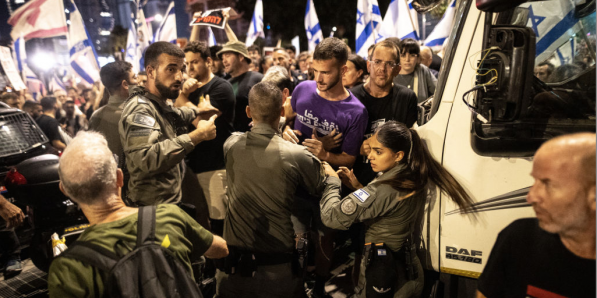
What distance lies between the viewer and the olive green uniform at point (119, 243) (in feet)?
5.04

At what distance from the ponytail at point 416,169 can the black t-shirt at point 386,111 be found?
989 mm

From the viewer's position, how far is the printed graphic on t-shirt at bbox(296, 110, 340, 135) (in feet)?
10.8

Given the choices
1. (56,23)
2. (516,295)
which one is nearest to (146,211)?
(516,295)

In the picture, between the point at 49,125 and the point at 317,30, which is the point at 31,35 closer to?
the point at 49,125

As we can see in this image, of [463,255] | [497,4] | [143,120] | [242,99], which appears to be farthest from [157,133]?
[497,4]

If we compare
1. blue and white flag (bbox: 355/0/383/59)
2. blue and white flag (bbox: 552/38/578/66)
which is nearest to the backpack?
blue and white flag (bbox: 552/38/578/66)

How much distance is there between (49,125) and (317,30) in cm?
637

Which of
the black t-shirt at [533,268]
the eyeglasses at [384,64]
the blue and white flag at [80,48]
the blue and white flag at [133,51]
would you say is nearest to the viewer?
the black t-shirt at [533,268]

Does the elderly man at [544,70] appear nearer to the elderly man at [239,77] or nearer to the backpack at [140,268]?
the backpack at [140,268]

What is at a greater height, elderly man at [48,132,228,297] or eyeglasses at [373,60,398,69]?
eyeglasses at [373,60,398,69]

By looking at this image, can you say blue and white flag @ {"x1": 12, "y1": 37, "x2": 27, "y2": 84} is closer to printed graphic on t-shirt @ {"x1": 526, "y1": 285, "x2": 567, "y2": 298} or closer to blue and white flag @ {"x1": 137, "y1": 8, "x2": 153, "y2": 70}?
blue and white flag @ {"x1": 137, "y1": 8, "x2": 153, "y2": 70}

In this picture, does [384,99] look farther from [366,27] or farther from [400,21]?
[366,27]

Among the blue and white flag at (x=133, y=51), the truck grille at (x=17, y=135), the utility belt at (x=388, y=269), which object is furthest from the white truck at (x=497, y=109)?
the blue and white flag at (x=133, y=51)

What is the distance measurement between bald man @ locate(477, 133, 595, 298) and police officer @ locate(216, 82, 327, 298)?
1.35 m
